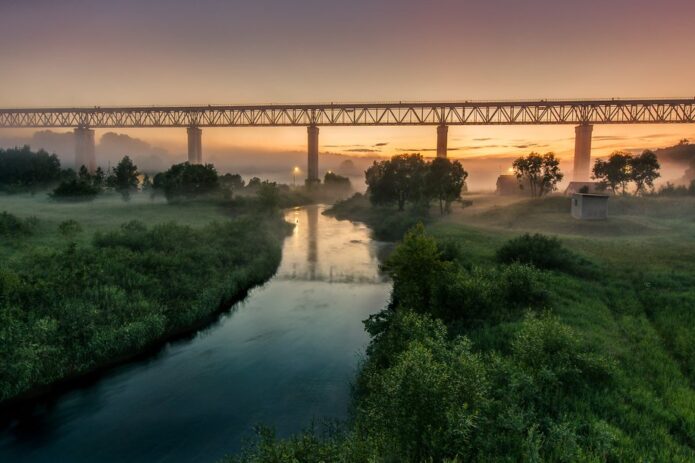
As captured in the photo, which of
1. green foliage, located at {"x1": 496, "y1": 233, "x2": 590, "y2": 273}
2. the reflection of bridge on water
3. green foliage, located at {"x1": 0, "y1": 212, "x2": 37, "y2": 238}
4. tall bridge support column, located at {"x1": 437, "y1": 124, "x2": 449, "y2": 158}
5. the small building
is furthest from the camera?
tall bridge support column, located at {"x1": 437, "y1": 124, "x2": 449, "y2": 158}

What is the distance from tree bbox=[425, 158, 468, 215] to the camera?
73750 millimetres

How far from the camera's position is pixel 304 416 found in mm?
17828

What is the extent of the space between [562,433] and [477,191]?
125 metres

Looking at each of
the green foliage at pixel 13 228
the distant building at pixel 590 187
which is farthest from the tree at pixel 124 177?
the distant building at pixel 590 187

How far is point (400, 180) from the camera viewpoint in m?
80.9

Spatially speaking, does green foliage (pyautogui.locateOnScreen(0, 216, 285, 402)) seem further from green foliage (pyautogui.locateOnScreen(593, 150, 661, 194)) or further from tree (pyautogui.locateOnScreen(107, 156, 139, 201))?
green foliage (pyautogui.locateOnScreen(593, 150, 661, 194))

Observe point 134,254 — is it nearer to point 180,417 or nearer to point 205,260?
point 205,260

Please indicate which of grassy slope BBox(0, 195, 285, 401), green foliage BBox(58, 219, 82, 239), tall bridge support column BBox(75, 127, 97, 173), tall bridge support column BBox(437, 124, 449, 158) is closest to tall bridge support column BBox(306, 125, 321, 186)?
tall bridge support column BBox(437, 124, 449, 158)

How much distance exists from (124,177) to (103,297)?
65.7m

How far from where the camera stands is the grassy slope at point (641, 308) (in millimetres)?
13258

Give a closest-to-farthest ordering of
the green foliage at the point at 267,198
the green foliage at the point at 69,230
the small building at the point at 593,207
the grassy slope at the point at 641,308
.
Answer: the grassy slope at the point at 641,308, the green foliage at the point at 69,230, the small building at the point at 593,207, the green foliage at the point at 267,198

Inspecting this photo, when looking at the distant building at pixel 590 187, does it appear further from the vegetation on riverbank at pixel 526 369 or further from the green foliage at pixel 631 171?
the vegetation on riverbank at pixel 526 369

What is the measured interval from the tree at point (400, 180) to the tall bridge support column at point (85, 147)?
282ft

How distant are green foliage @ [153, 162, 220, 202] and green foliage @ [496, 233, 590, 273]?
60460mm
